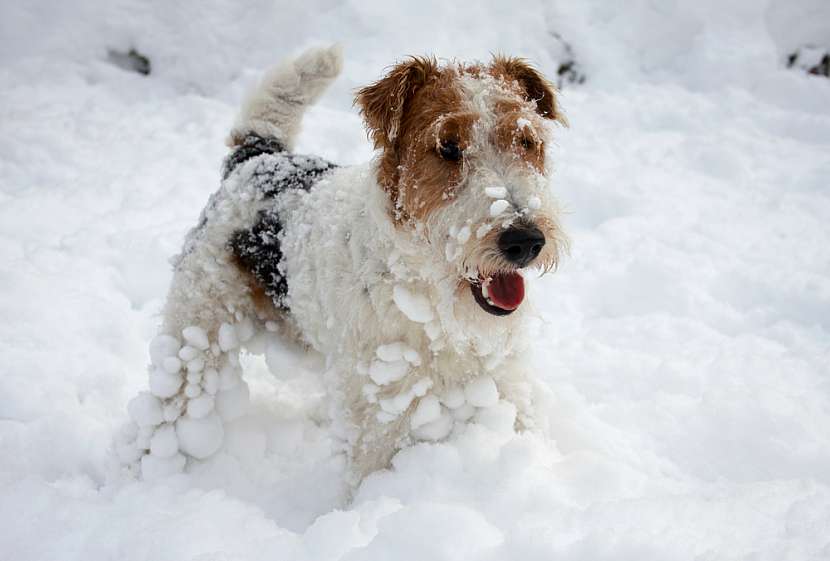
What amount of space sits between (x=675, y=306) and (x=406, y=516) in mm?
2765

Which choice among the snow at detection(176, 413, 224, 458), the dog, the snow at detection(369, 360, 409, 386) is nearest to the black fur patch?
the dog

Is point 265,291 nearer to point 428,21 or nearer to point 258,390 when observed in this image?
point 258,390

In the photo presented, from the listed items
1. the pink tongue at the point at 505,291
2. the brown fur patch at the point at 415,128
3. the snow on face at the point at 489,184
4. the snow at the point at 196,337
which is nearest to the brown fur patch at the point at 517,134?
the snow on face at the point at 489,184

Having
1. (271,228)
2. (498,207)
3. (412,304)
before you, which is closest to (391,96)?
(498,207)

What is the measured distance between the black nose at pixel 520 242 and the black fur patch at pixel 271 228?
1.37m

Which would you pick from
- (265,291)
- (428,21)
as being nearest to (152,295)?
(265,291)

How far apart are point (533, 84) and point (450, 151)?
72cm

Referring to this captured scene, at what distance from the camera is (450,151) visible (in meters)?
2.31

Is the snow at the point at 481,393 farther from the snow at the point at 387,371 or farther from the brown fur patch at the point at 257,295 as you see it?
the brown fur patch at the point at 257,295

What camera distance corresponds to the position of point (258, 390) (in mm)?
3727

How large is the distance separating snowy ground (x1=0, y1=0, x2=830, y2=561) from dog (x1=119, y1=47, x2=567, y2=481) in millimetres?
219

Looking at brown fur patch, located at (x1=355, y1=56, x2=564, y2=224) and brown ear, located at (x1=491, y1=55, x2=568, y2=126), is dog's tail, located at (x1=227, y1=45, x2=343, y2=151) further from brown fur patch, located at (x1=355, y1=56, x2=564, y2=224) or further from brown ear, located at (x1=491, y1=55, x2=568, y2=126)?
brown ear, located at (x1=491, y1=55, x2=568, y2=126)

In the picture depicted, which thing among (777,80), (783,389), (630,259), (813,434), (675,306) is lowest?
(813,434)

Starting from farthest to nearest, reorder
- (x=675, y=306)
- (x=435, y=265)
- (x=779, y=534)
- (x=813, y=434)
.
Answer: (x=675, y=306)
(x=813, y=434)
(x=435, y=265)
(x=779, y=534)
